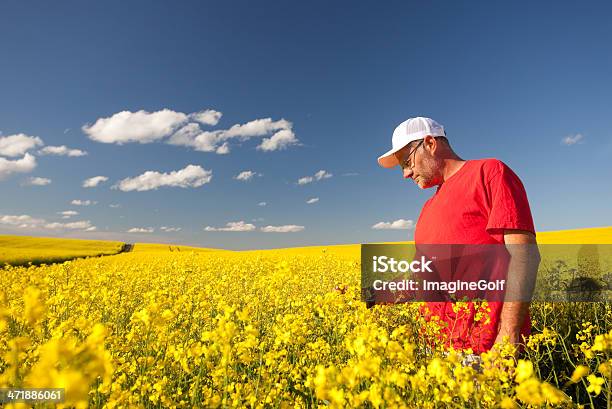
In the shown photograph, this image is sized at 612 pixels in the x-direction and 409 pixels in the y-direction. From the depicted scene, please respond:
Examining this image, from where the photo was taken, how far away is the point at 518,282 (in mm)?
1980

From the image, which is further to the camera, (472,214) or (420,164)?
(420,164)

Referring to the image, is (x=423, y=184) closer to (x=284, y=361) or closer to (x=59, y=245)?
(x=284, y=361)

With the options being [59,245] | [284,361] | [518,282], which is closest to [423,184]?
[518,282]

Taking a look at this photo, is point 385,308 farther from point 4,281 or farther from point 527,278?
point 4,281

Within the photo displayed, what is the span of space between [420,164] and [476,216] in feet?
1.86

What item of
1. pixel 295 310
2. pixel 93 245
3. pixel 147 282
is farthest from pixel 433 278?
pixel 93 245

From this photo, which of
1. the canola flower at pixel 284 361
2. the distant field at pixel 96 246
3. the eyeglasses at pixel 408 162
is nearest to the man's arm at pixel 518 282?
the canola flower at pixel 284 361

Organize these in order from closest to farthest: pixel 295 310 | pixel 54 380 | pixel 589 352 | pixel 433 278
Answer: pixel 54 380 → pixel 589 352 → pixel 433 278 → pixel 295 310

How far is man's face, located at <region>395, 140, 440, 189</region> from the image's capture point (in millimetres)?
2691

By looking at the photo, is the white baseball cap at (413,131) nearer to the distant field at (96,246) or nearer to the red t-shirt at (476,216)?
the red t-shirt at (476,216)

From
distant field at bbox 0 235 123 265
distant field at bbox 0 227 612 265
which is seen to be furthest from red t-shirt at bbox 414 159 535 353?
distant field at bbox 0 235 123 265

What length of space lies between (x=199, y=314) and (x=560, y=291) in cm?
458

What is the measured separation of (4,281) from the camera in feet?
25.5

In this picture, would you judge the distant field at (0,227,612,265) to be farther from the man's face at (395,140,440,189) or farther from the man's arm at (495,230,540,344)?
the man's arm at (495,230,540,344)
